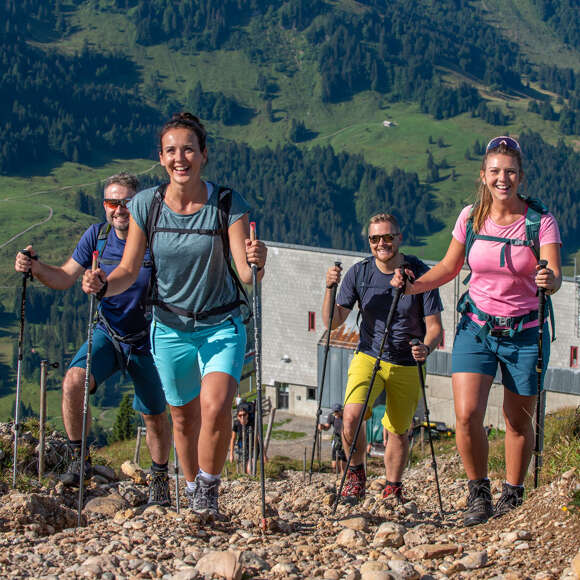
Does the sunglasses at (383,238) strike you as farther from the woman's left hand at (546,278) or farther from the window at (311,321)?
the window at (311,321)

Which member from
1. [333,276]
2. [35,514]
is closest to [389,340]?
[333,276]

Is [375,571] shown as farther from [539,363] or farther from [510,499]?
[539,363]

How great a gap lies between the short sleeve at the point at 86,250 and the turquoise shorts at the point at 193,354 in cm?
125

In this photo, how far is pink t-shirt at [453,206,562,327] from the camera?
7.10 m

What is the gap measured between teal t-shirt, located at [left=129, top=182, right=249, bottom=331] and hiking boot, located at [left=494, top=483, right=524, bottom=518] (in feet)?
9.31

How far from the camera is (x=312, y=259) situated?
55688mm

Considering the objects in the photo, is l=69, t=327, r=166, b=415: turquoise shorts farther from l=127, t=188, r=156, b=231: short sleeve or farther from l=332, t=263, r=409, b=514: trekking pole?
l=332, t=263, r=409, b=514: trekking pole

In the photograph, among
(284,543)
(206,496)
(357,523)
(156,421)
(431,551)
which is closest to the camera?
(431,551)

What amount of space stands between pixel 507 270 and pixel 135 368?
341 centimetres

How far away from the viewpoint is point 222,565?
5602mm

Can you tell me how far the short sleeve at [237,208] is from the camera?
6.79m

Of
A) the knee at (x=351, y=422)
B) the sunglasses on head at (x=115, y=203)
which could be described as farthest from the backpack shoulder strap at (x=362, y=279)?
the sunglasses on head at (x=115, y=203)

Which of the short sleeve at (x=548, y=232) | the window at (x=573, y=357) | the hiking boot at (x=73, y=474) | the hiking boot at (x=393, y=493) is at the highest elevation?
the short sleeve at (x=548, y=232)

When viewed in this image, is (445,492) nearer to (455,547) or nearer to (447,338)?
(455,547)
